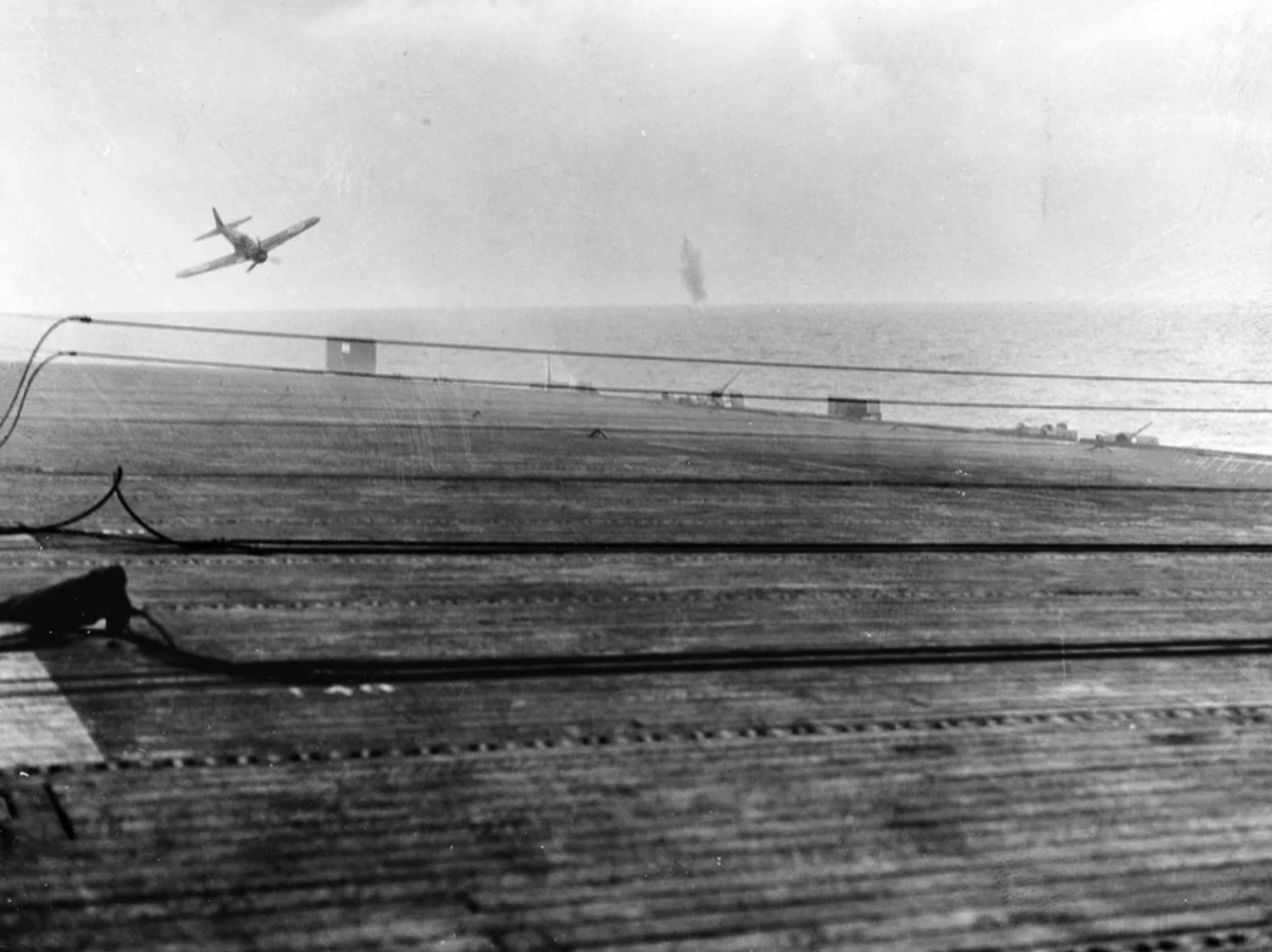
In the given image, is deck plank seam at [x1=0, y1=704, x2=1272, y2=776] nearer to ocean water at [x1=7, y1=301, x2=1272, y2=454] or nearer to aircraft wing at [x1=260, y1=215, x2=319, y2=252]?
aircraft wing at [x1=260, y1=215, x2=319, y2=252]

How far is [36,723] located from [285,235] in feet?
118

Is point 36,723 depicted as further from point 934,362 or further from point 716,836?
point 934,362

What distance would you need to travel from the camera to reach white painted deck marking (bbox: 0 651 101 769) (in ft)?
11.0

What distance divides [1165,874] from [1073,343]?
126 metres

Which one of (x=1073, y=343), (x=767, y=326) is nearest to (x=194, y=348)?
(x=767, y=326)

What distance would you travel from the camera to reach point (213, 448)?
41.4ft

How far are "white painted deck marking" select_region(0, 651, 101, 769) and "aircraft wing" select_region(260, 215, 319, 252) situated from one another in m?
32.0

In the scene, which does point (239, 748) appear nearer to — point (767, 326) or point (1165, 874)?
point (1165, 874)

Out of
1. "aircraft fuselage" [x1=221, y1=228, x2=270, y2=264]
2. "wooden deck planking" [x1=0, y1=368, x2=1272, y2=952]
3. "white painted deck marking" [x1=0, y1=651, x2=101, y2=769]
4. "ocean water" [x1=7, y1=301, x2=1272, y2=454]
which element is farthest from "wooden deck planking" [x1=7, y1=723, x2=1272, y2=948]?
"ocean water" [x1=7, y1=301, x2=1272, y2=454]

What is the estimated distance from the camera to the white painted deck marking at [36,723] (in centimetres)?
334

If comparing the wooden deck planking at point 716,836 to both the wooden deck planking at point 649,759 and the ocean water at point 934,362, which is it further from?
the ocean water at point 934,362

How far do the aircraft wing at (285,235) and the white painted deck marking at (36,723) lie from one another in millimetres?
32017

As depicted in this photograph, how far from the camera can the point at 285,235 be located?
3766cm

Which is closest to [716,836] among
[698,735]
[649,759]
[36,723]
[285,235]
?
[649,759]
